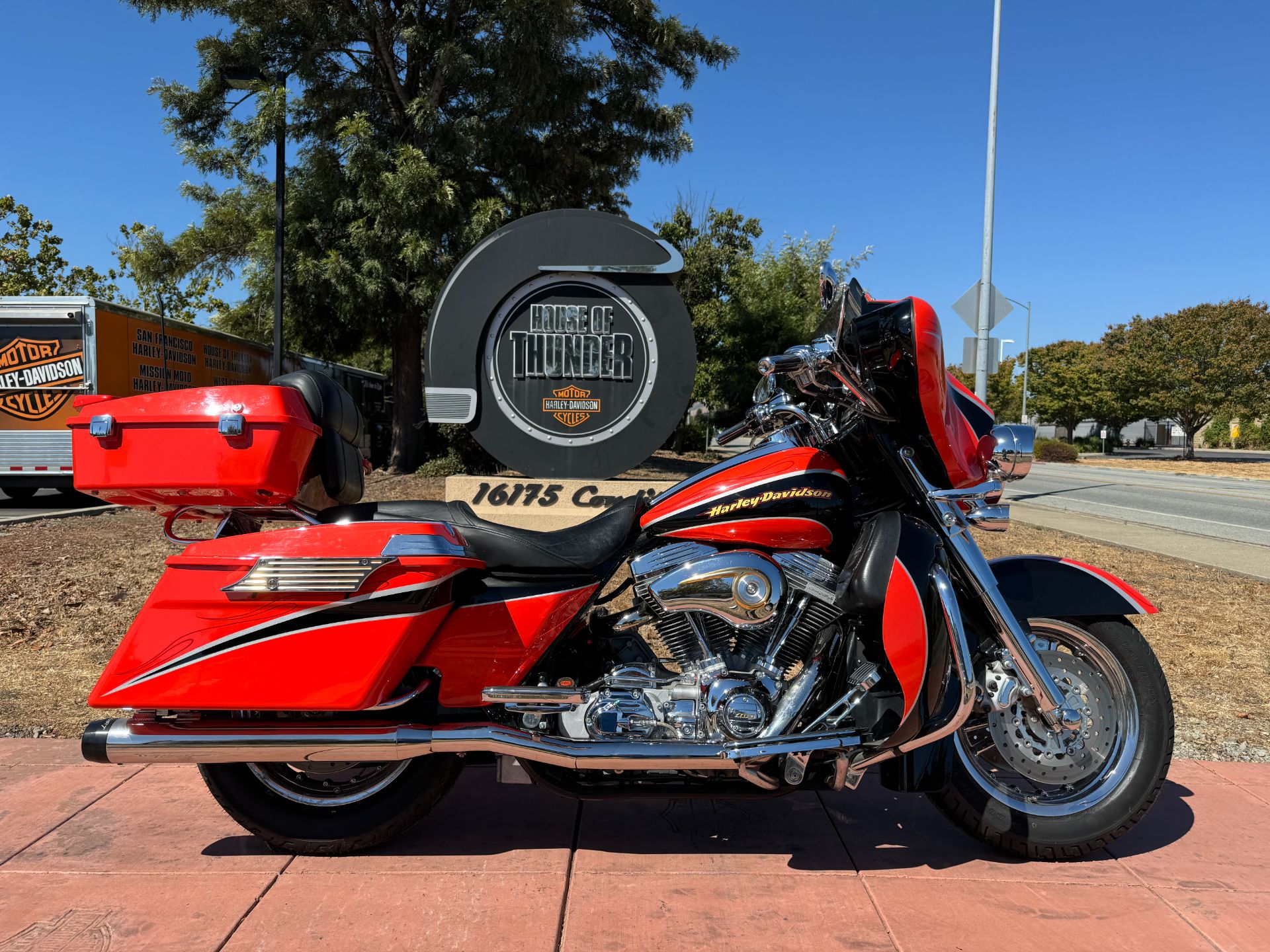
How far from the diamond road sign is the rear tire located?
399 inches

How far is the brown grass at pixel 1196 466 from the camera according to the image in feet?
90.9

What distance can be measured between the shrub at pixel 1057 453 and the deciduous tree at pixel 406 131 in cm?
2839

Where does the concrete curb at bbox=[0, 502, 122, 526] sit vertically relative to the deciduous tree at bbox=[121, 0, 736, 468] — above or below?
below

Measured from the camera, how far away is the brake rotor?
8.75ft

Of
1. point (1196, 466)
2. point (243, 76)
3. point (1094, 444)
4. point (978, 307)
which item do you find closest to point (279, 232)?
point (243, 76)

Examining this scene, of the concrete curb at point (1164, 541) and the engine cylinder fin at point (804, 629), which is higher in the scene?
the engine cylinder fin at point (804, 629)

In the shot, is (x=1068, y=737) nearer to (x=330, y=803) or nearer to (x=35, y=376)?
(x=330, y=803)

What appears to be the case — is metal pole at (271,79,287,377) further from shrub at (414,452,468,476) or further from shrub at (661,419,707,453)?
shrub at (661,419,707,453)

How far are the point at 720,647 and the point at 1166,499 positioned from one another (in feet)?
58.4

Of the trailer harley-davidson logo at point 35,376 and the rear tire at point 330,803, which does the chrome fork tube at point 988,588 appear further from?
the trailer harley-davidson logo at point 35,376

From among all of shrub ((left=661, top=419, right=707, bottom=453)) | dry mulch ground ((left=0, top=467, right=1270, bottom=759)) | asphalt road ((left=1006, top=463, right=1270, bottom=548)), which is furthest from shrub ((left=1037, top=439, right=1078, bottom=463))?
dry mulch ground ((left=0, top=467, right=1270, bottom=759))

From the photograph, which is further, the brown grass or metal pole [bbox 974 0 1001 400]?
the brown grass

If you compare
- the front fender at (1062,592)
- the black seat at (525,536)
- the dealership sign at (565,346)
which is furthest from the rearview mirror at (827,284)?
the dealership sign at (565,346)

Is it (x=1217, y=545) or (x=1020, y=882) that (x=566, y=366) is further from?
(x=1217, y=545)
